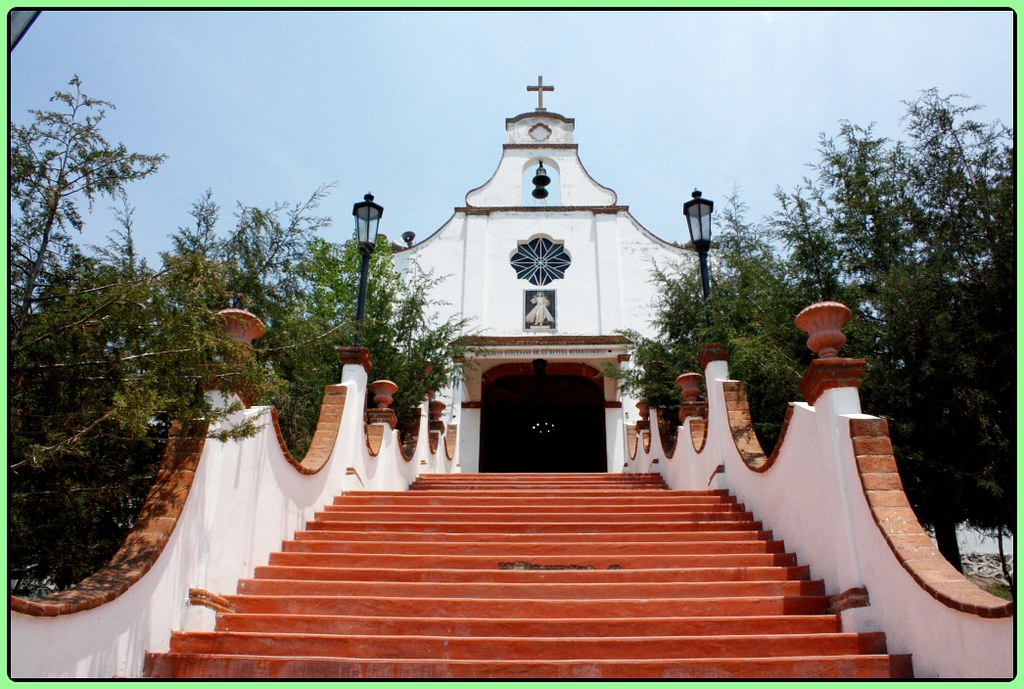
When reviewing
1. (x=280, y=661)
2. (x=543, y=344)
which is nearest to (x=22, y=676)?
(x=280, y=661)

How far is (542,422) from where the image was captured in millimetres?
18750

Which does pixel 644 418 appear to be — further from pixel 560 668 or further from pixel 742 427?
pixel 560 668

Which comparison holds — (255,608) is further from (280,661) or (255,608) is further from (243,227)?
(243,227)

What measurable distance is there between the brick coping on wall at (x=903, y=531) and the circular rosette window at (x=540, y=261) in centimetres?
1336

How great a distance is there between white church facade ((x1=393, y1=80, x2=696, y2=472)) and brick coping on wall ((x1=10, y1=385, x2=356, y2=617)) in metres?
11.1

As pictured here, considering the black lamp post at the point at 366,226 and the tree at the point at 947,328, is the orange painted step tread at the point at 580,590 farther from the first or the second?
the black lamp post at the point at 366,226

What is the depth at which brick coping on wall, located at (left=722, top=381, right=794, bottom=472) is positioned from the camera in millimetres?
7141

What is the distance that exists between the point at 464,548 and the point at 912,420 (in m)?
4.52

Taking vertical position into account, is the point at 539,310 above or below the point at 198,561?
above

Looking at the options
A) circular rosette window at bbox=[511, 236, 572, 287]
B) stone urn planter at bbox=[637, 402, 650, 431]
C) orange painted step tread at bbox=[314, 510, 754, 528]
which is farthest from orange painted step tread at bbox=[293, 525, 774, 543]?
circular rosette window at bbox=[511, 236, 572, 287]

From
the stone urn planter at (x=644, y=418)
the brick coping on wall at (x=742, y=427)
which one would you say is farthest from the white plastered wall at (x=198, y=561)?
the stone urn planter at (x=644, y=418)

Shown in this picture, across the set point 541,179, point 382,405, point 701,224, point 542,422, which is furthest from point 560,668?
point 541,179

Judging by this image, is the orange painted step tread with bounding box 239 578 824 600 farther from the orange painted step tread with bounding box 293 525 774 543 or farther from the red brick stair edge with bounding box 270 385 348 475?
the red brick stair edge with bounding box 270 385 348 475

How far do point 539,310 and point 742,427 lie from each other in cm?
1007
